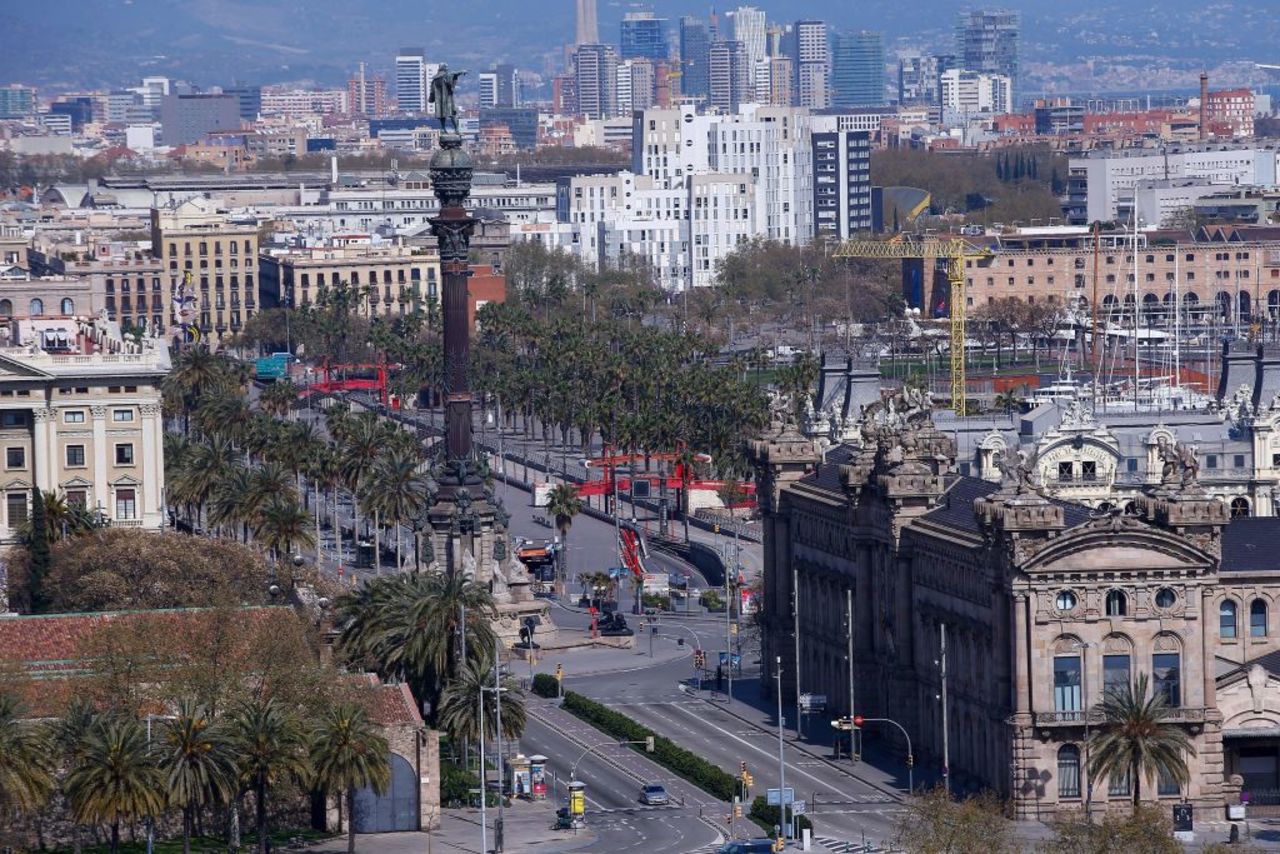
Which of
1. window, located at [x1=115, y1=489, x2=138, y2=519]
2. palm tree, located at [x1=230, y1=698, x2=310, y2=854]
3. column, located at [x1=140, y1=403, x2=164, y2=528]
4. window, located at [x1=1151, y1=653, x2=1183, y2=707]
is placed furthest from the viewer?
column, located at [x1=140, y1=403, x2=164, y2=528]

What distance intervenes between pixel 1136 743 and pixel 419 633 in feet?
82.5

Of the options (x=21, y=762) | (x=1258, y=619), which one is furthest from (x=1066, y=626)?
(x=21, y=762)

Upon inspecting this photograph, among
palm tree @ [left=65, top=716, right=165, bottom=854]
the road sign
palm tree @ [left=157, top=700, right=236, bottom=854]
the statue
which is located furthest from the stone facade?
the statue

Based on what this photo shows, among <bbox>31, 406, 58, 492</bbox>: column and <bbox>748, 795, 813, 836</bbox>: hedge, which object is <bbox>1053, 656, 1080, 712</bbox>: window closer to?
<bbox>748, 795, 813, 836</bbox>: hedge

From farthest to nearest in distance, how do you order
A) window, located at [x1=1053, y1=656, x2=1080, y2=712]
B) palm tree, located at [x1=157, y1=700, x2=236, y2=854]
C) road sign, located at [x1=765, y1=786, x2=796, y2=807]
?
window, located at [x1=1053, y1=656, x2=1080, y2=712] → road sign, located at [x1=765, y1=786, x2=796, y2=807] → palm tree, located at [x1=157, y1=700, x2=236, y2=854]

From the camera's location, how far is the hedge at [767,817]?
10106cm

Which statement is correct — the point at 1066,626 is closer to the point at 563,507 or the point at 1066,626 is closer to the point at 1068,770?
the point at 1068,770

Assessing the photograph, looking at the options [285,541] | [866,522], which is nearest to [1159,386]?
[285,541]

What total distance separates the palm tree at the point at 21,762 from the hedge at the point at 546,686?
36499 millimetres

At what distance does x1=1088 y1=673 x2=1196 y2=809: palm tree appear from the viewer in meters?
99.2

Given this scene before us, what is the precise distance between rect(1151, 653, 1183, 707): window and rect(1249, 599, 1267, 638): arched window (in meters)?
7.71

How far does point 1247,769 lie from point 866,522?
17.7 m


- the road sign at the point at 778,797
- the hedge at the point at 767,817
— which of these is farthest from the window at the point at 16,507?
the road sign at the point at 778,797

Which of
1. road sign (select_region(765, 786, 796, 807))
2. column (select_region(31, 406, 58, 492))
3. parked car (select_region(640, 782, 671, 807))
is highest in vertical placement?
column (select_region(31, 406, 58, 492))
